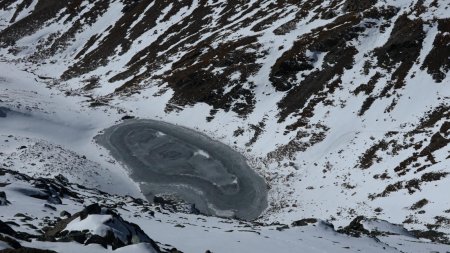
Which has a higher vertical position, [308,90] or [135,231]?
[308,90]

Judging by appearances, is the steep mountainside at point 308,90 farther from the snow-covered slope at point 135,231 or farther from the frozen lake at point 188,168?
the snow-covered slope at point 135,231

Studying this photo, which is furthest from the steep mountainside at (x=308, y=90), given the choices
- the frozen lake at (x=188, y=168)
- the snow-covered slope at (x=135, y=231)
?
the snow-covered slope at (x=135, y=231)

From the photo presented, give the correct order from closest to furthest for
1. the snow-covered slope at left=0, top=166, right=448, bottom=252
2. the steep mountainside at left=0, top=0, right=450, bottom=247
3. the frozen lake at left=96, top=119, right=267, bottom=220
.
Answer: the snow-covered slope at left=0, top=166, right=448, bottom=252
the steep mountainside at left=0, top=0, right=450, bottom=247
the frozen lake at left=96, top=119, right=267, bottom=220

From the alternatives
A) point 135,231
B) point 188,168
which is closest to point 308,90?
point 188,168

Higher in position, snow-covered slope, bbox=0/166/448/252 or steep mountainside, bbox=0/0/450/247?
steep mountainside, bbox=0/0/450/247

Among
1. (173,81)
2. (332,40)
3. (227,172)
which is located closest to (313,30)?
(332,40)

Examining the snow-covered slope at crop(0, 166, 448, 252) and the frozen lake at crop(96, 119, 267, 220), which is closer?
the snow-covered slope at crop(0, 166, 448, 252)

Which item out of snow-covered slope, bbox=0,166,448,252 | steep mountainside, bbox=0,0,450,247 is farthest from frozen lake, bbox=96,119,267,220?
snow-covered slope, bbox=0,166,448,252

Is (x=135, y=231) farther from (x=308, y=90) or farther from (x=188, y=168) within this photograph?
(x=308, y=90)

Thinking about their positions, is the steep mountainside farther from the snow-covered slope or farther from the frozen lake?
the snow-covered slope
